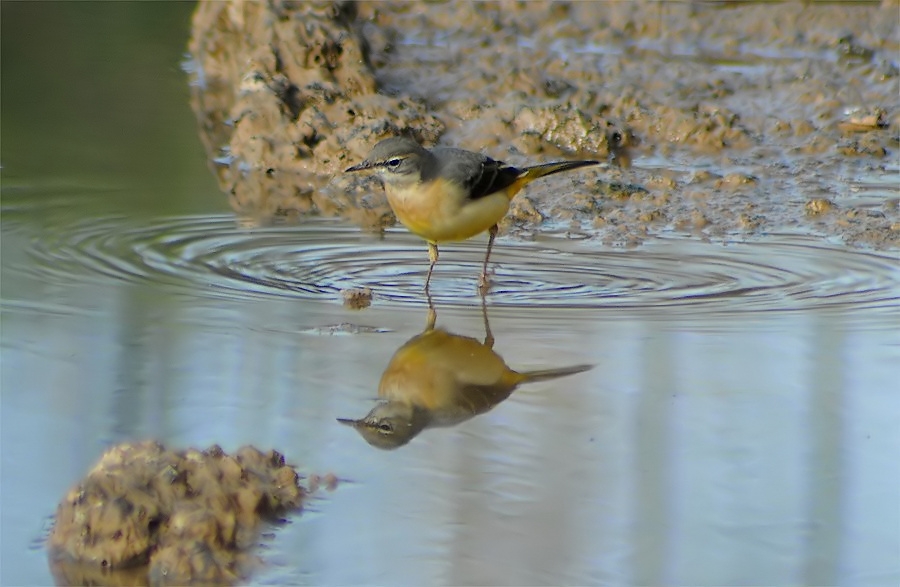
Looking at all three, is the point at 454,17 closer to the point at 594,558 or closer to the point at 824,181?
the point at 824,181

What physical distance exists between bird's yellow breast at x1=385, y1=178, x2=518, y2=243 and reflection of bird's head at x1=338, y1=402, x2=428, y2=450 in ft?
5.77

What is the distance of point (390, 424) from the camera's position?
436 cm

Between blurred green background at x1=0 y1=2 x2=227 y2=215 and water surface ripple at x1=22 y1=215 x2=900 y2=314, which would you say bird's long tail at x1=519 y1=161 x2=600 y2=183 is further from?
blurred green background at x1=0 y1=2 x2=227 y2=215

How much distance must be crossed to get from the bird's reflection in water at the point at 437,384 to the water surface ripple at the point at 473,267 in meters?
0.65

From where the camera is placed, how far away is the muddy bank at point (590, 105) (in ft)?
24.9

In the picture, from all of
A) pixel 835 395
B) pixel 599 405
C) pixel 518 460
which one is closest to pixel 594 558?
pixel 518 460

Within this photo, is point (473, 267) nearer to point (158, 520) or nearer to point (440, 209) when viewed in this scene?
point (440, 209)

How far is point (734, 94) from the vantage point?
31.8 feet

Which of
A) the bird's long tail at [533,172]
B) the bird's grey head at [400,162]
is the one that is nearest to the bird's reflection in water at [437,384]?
the bird's grey head at [400,162]

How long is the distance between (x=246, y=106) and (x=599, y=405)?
5042 mm

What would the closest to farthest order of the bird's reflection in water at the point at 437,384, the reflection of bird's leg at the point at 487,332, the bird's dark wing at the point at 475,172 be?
the bird's reflection in water at the point at 437,384 → the reflection of bird's leg at the point at 487,332 → the bird's dark wing at the point at 475,172

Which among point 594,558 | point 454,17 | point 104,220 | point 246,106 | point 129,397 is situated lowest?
point 594,558

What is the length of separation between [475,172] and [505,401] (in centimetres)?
195

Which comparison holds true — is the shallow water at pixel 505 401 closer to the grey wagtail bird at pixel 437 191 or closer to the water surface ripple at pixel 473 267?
the water surface ripple at pixel 473 267
